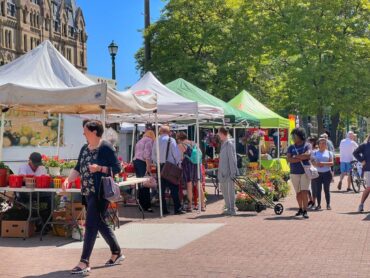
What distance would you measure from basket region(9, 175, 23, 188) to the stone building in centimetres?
7255

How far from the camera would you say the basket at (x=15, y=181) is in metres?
10.7

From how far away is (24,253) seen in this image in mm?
9305

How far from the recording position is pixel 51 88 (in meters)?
10.7

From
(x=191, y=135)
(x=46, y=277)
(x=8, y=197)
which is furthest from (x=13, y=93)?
(x=191, y=135)

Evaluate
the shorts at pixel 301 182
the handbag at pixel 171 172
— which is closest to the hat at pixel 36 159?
the handbag at pixel 171 172

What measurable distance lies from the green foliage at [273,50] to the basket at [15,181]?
22.8 m

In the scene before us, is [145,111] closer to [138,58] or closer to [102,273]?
[102,273]

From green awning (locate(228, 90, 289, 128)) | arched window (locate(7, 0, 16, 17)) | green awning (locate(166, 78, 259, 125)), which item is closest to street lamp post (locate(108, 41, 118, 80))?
green awning (locate(228, 90, 289, 128))

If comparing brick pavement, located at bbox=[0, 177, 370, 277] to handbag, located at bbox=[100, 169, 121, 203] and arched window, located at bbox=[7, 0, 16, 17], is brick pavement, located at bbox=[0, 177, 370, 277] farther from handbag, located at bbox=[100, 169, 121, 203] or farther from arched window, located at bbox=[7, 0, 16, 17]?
arched window, located at bbox=[7, 0, 16, 17]

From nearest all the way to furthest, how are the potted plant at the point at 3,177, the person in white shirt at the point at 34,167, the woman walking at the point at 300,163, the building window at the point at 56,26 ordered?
the potted plant at the point at 3,177
the person in white shirt at the point at 34,167
the woman walking at the point at 300,163
the building window at the point at 56,26

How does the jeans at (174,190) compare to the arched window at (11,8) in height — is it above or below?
below

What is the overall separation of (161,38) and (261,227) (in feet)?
91.8

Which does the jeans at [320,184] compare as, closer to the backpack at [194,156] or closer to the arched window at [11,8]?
the backpack at [194,156]

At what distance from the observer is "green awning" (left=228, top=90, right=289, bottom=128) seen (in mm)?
22528
